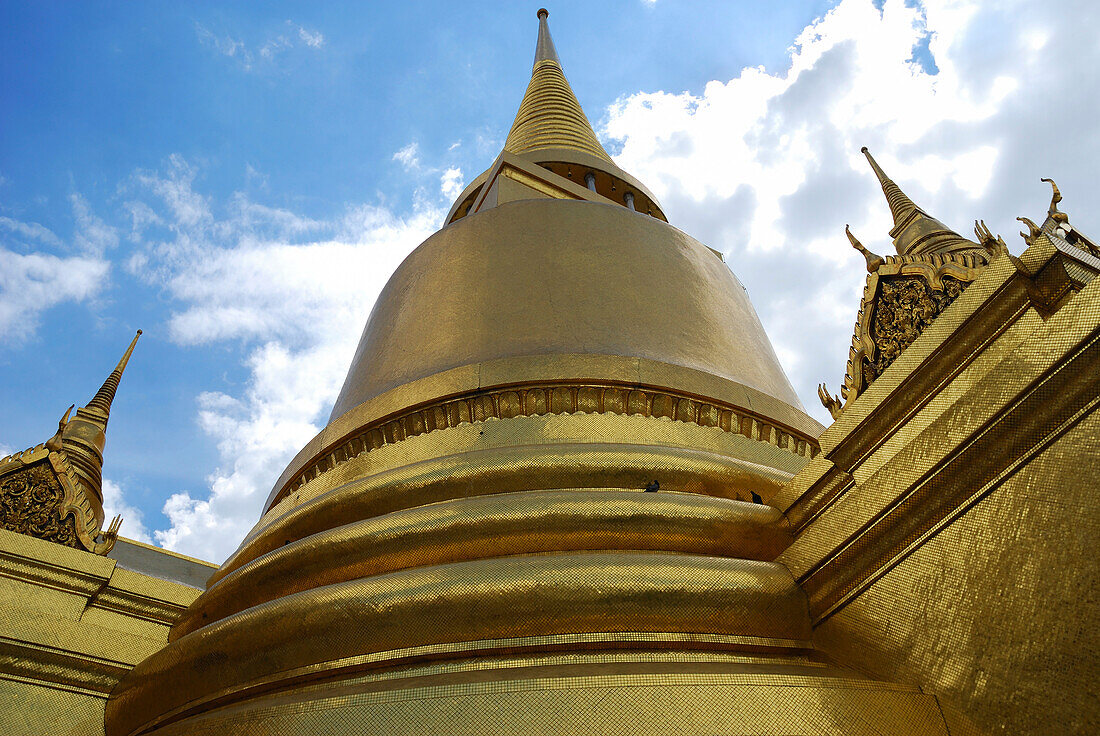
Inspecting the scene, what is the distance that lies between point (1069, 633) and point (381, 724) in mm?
1566

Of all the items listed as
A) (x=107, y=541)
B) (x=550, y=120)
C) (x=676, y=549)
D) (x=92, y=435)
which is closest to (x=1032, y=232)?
(x=676, y=549)

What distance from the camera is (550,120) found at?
823cm

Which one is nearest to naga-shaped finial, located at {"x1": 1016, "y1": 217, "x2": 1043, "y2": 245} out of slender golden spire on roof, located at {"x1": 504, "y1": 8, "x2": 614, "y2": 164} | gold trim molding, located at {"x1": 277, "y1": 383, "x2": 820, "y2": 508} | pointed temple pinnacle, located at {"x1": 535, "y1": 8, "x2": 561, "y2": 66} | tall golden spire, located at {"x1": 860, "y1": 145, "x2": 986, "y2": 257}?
gold trim molding, located at {"x1": 277, "y1": 383, "x2": 820, "y2": 508}

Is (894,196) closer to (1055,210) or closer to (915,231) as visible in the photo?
(915,231)

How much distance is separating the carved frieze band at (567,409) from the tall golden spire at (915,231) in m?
1.56

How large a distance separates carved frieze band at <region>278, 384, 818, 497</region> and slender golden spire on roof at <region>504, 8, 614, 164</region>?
421 centimetres

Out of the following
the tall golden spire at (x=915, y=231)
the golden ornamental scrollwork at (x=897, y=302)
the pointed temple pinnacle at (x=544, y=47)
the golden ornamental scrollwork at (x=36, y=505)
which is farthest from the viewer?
the pointed temple pinnacle at (x=544, y=47)

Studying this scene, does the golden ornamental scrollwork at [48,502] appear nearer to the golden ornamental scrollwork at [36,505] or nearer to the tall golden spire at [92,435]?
the golden ornamental scrollwork at [36,505]

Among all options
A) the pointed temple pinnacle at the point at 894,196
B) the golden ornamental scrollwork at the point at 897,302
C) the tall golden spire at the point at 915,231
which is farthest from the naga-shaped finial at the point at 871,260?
the pointed temple pinnacle at the point at 894,196

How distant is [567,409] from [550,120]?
17.6 ft

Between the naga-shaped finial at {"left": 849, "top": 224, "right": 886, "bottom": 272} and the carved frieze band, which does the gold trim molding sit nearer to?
the carved frieze band

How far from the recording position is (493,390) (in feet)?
11.6

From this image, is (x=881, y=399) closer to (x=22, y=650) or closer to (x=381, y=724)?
(x=381, y=724)

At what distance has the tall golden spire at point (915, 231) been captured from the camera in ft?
15.3
